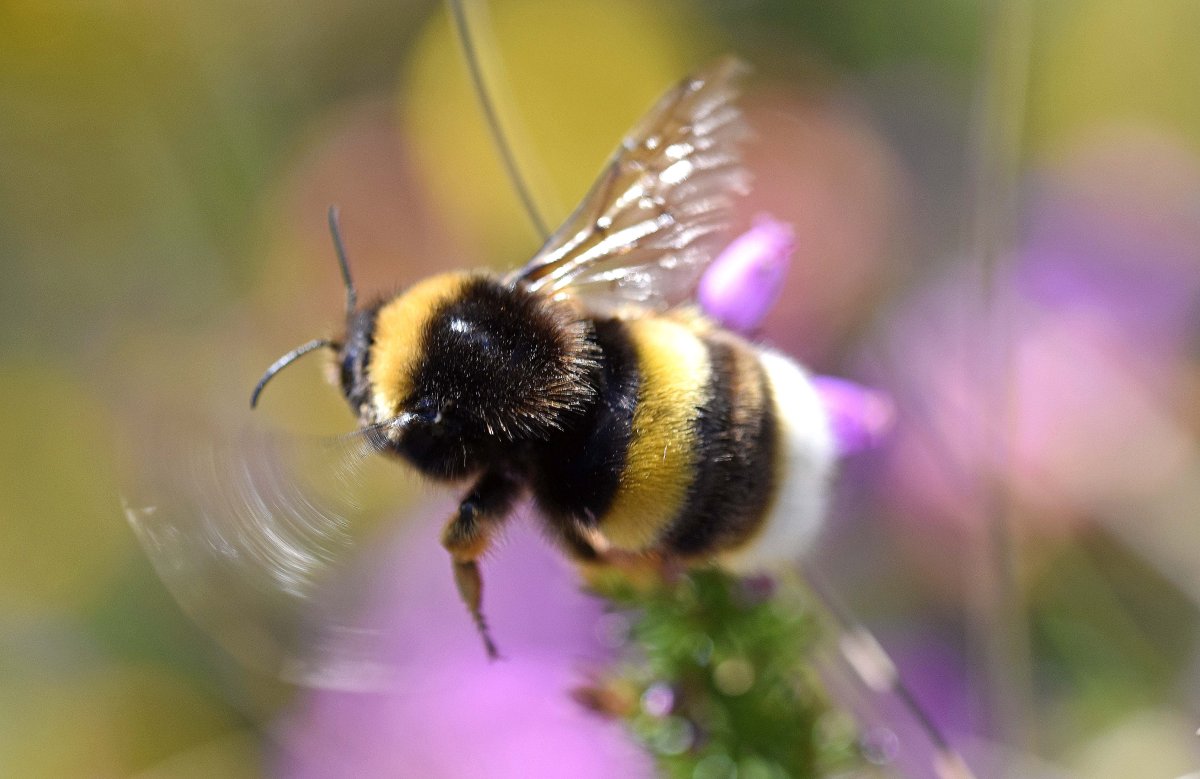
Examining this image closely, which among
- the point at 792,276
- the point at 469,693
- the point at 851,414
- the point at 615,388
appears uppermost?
the point at 615,388

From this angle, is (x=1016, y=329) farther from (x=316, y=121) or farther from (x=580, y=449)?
(x=316, y=121)

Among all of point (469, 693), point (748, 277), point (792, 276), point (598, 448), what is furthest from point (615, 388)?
point (792, 276)

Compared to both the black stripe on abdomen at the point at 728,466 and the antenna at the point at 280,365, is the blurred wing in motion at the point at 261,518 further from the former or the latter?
the black stripe on abdomen at the point at 728,466

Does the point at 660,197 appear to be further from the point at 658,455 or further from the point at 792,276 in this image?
Answer: the point at 792,276

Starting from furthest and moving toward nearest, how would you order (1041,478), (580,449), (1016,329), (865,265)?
1. (865,265)
2. (1016,329)
3. (1041,478)
4. (580,449)

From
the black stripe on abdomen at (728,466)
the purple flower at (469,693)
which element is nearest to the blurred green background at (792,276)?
the purple flower at (469,693)

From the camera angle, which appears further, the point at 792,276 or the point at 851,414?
the point at 792,276

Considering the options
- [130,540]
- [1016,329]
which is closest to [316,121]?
[130,540]
